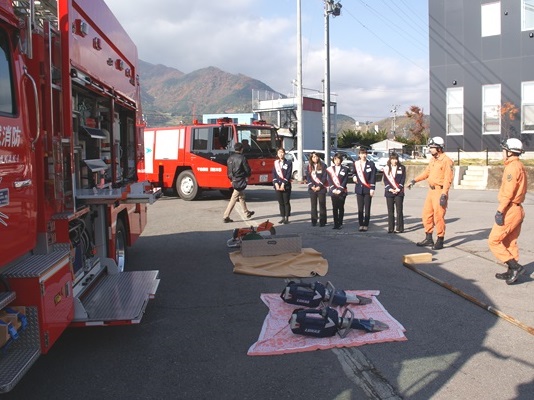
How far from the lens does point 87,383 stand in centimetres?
386

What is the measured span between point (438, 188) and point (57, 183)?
20.7 ft

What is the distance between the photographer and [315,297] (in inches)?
215

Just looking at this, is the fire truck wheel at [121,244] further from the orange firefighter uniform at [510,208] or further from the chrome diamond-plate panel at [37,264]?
the orange firefighter uniform at [510,208]

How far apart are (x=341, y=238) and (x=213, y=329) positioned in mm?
5278

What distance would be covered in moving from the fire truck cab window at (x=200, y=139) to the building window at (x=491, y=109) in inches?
494

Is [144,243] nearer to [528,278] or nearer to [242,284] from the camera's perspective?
[242,284]

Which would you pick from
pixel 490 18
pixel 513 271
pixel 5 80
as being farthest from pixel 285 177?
pixel 490 18

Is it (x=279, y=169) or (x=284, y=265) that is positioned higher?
(x=279, y=169)

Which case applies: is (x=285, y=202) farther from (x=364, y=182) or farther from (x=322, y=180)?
(x=364, y=182)

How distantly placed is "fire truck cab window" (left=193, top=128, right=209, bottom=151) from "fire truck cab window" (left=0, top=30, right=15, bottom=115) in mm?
12717

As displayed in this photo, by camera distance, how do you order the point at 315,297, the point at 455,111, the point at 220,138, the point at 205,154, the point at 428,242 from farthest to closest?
the point at 455,111
the point at 205,154
the point at 220,138
the point at 428,242
the point at 315,297

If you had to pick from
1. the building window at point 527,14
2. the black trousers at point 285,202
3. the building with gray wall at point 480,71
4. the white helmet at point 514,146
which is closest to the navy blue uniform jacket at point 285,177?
the black trousers at point 285,202

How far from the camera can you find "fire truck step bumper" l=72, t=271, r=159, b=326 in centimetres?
419

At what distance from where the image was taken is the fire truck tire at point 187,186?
648 inches
